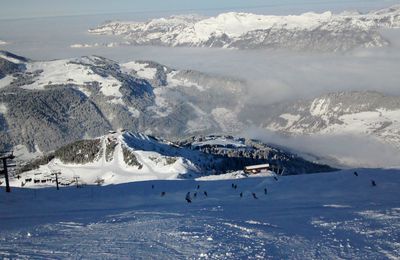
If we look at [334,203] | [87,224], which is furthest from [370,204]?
[87,224]

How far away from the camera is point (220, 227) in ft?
97.8

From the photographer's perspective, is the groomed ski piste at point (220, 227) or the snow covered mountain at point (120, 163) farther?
the snow covered mountain at point (120, 163)

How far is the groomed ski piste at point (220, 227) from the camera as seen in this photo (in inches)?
990

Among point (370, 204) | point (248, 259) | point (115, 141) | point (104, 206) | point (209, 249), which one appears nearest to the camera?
point (248, 259)

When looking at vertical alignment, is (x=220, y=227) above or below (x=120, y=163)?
above

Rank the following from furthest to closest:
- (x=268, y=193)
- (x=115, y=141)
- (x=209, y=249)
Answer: (x=115, y=141)
(x=268, y=193)
(x=209, y=249)

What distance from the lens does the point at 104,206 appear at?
142ft

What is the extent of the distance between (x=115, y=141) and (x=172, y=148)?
948 inches

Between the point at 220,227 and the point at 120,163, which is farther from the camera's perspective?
the point at 120,163

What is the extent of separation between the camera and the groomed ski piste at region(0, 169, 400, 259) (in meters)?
25.1

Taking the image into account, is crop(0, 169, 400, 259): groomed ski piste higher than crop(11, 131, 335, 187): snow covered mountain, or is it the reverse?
crop(0, 169, 400, 259): groomed ski piste

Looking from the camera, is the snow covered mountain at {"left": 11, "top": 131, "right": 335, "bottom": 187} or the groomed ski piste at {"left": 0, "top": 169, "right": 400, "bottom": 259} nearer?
the groomed ski piste at {"left": 0, "top": 169, "right": 400, "bottom": 259}

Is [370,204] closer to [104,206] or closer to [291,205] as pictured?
[291,205]

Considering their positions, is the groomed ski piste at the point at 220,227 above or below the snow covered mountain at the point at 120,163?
above
